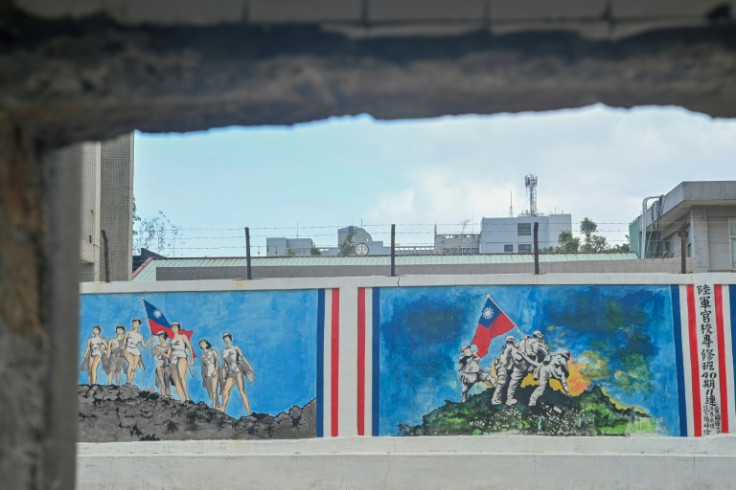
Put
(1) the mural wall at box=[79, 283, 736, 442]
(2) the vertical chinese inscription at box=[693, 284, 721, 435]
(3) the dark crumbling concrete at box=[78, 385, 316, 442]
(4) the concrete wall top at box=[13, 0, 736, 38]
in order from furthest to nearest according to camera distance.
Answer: (3) the dark crumbling concrete at box=[78, 385, 316, 442]
(1) the mural wall at box=[79, 283, 736, 442]
(2) the vertical chinese inscription at box=[693, 284, 721, 435]
(4) the concrete wall top at box=[13, 0, 736, 38]

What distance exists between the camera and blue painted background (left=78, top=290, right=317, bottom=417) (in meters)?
8.84

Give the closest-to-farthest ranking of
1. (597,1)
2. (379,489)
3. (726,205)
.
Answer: (597,1)
(379,489)
(726,205)

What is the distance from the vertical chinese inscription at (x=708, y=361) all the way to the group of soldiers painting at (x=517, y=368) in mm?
1553

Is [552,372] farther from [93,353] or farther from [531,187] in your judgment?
[531,187]

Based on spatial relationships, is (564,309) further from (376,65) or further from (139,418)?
(376,65)

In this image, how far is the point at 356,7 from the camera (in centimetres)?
185

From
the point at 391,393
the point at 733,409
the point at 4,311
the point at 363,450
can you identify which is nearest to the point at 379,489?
the point at 363,450

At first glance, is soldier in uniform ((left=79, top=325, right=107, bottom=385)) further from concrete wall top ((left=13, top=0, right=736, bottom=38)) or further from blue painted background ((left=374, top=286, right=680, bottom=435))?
concrete wall top ((left=13, top=0, right=736, bottom=38))

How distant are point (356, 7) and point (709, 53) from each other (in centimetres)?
89

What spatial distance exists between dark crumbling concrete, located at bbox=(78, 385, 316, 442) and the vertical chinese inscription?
4.51 metres

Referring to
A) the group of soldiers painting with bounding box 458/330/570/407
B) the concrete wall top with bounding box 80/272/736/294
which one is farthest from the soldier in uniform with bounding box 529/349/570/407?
the concrete wall top with bounding box 80/272/736/294

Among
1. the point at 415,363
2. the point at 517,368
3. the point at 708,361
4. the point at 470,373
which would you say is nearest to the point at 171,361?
the point at 415,363

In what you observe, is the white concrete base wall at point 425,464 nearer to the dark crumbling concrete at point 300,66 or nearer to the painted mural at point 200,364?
the painted mural at point 200,364

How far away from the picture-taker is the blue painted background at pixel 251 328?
29.0ft
